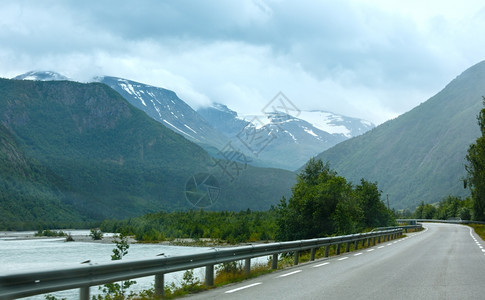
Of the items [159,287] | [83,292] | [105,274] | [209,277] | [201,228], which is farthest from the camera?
[201,228]

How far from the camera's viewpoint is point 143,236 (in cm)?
9544

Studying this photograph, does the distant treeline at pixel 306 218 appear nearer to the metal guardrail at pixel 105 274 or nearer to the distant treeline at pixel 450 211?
the metal guardrail at pixel 105 274

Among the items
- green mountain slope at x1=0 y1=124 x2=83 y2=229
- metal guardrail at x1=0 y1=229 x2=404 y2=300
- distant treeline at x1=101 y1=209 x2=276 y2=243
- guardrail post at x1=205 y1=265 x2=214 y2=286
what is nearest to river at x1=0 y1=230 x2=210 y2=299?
metal guardrail at x1=0 y1=229 x2=404 y2=300

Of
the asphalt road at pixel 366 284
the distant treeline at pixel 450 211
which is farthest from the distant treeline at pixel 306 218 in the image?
the distant treeline at pixel 450 211

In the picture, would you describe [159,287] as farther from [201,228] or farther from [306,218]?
[201,228]

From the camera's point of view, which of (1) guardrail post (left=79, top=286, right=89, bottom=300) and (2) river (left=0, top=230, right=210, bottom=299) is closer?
(1) guardrail post (left=79, top=286, right=89, bottom=300)

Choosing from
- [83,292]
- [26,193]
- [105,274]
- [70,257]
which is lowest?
[70,257]

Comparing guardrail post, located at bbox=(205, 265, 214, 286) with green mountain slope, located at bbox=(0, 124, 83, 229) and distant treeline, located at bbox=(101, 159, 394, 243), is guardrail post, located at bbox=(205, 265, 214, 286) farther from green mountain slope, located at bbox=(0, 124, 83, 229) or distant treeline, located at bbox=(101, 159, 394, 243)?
green mountain slope, located at bbox=(0, 124, 83, 229)

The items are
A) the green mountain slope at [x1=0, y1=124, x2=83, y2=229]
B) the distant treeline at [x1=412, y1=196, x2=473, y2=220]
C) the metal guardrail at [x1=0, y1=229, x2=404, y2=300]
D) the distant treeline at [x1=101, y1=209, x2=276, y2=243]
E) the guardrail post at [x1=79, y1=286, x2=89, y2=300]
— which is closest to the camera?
the metal guardrail at [x1=0, y1=229, x2=404, y2=300]

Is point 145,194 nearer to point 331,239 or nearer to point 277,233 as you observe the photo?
point 277,233

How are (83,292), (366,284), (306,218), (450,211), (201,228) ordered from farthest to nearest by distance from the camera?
(450,211) → (201,228) → (306,218) → (366,284) → (83,292)

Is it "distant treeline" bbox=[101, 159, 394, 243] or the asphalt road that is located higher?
"distant treeline" bbox=[101, 159, 394, 243]

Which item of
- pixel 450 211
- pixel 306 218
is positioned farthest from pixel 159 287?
pixel 450 211

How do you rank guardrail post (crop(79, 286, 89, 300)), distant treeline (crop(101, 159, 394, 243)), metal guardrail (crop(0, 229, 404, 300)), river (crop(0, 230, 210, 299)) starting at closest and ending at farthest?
metal guardrail (crop(0, 229, 404, 300))
guardrail post (crop(79, 286, 89, 300))
river (crop(0, 230, 210, 299))
distant treeline (crop(101, 159, 394, 243))
